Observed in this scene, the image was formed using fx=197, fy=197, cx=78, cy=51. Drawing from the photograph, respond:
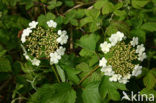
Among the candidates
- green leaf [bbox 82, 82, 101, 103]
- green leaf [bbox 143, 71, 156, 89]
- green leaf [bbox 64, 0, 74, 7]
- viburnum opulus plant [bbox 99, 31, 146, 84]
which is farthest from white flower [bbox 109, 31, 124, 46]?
green leaf [bbox 64, 0, 74, 7]

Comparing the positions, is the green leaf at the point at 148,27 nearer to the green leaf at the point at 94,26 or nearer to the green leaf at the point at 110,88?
the green leaf at the point at 94,26

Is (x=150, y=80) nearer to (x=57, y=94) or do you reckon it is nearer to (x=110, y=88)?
(x=110, y=88)

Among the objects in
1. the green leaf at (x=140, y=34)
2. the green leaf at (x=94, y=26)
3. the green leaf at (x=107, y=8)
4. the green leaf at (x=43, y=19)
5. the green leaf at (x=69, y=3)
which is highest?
the green leaf at (x=69, y=3)

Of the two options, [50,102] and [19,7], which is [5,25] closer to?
[19,7]

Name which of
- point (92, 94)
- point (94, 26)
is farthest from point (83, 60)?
point (92, 94)

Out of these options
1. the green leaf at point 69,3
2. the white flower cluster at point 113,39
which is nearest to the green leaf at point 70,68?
the white flower cluster at point 113,39

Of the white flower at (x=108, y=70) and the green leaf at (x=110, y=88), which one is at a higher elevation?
the white flower at (x=108, y=70)
